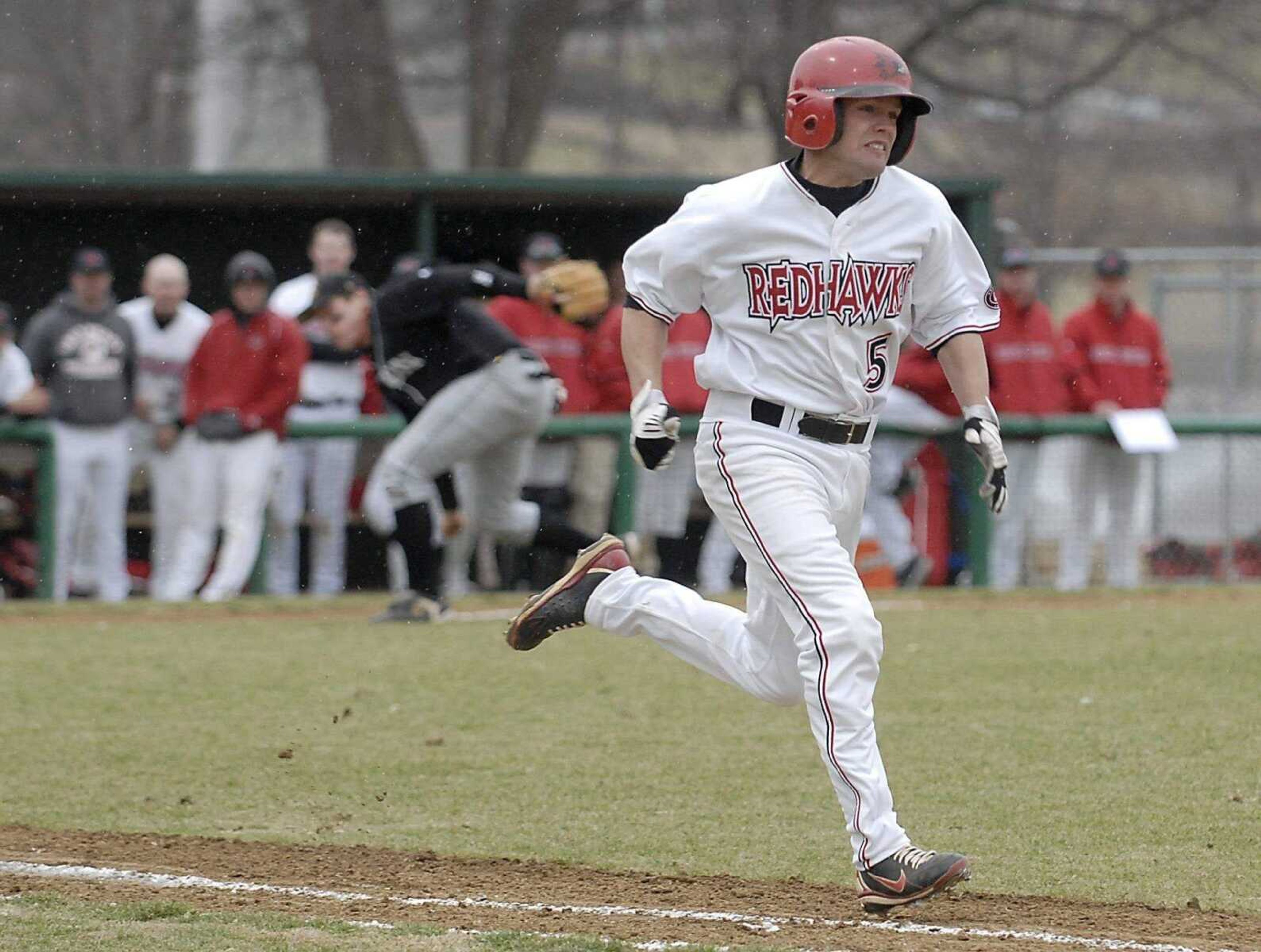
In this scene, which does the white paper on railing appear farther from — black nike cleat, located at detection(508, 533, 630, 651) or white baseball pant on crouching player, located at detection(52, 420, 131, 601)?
black nike cleat, located at detection(508, 533, 630, 651)

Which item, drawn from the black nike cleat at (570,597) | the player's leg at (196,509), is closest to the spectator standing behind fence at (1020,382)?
the player's leg at (196,509)

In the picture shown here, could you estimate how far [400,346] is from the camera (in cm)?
915

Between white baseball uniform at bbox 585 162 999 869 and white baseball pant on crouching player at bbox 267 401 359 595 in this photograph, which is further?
white baseball pant on crouching player at bbox 267 401 359 595

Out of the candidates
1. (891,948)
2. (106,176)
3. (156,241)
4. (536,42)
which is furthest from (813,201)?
(536,42)

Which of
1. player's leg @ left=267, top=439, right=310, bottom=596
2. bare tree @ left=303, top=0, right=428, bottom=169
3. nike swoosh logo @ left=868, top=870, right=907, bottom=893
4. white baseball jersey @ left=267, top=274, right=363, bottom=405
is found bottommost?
nike swoosh logo @ left=868, top=870, right=907, bottom=893

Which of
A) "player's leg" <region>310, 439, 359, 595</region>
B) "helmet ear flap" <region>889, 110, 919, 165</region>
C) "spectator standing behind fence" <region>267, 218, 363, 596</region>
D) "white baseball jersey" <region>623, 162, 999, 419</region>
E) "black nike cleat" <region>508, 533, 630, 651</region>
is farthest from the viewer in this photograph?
"player's leg" <region>310, 439, 359, 595</region>

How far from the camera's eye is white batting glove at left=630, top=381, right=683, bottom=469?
465 cm

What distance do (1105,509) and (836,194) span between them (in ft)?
23.3

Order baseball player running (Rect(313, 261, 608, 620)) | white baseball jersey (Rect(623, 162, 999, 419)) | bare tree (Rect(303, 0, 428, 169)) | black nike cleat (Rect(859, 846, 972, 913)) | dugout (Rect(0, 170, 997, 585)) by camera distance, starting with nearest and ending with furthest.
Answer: black nike cleat (Rect(859, 846, 972, 913)) → white baseball jersey (Rect(623, 162, 999, 419)) → baseball player running (Rect(313, 261, 608, 620)) → dugout (Rect(0, 170, 997, 585)) → bare tree (Rect(303, 0, 428, 169))

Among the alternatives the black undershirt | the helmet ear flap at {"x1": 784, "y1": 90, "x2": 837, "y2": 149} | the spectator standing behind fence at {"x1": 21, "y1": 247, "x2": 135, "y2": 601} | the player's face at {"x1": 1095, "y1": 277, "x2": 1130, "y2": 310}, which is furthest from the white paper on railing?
the helmet ear flap at {"x1": 784, "y1": 90, "x2": 837, "y2": 149}

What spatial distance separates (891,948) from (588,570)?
1.67 meters

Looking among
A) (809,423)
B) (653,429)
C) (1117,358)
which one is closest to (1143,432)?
(1117,358)

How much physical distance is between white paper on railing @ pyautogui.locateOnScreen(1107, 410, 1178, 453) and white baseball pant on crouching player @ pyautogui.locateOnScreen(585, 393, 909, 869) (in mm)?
6418

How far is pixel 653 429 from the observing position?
466 cm
